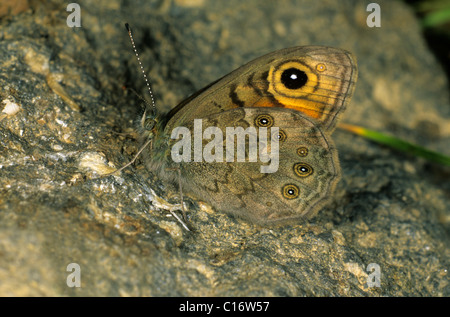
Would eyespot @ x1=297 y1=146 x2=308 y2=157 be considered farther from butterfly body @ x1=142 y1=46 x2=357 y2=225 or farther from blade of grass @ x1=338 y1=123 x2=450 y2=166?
blade of grass @ x1=338 y1=123 x2=450 y2=166

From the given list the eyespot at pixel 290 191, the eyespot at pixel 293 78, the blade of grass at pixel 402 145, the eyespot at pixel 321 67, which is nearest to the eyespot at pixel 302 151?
the eyespot at pixel 290 191

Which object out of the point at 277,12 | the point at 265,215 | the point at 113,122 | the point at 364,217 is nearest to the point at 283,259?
the point at 265,215

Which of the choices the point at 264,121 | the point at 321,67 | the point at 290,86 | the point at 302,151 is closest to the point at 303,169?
the point at 302,151

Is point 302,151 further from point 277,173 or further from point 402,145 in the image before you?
point 402,145

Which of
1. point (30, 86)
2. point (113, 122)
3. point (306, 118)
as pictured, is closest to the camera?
point (306, 118)

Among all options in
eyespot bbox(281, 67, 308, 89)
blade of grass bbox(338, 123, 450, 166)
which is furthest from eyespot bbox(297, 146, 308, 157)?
blade of grass bbox(338, 123, 450, 166)

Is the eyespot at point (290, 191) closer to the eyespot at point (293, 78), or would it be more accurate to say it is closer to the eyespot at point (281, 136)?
the eyespot at point (281, 136)
